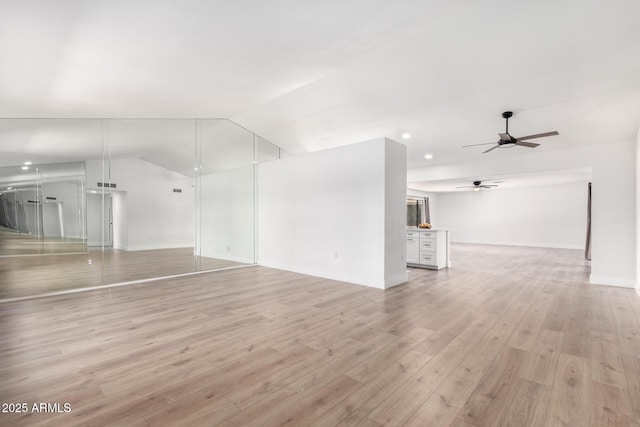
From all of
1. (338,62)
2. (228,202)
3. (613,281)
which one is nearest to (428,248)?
(613,281)

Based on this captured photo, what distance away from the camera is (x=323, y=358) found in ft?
8.05

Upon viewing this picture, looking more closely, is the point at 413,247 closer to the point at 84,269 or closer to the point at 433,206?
the point at 84,269

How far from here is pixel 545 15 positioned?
2883mm

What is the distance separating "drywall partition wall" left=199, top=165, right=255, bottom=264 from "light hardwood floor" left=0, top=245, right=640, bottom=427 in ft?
8.93

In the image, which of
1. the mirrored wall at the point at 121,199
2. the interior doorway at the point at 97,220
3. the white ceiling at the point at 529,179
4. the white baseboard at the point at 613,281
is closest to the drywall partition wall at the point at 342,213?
the mirrored wall at the point at 121,199

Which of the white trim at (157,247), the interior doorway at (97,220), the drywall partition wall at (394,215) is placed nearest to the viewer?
the drywall partition wall at (394,215)

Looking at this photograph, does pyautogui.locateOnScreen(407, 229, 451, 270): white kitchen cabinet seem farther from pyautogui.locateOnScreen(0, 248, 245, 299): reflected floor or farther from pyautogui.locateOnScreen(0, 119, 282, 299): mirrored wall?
pyautogui.locateOnScreen(0, 248, 245, 299): reflected floor

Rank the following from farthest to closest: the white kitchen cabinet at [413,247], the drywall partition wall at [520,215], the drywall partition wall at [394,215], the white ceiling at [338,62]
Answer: the drywall partition wall at [520,215], the white kitchen cabinet at [413,247], the drywall partition wall at [394,215], the white ceiling at [338,62]

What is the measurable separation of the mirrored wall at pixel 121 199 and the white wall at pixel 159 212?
0.02 meters

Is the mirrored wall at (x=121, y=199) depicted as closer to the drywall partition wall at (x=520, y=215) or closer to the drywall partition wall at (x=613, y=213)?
the drywall partition wall at (x=613, y=213)

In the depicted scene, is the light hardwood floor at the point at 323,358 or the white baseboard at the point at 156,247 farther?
the white baseboard at the point at 156,247

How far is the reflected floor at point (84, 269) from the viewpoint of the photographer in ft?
15.4

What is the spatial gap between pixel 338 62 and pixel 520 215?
12.2 meters

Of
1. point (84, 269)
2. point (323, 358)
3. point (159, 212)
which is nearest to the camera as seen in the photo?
point (323, 358)
